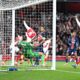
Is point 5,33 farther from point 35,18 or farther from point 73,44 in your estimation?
point 73,44

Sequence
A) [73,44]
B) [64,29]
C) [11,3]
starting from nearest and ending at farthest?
1. [11,3]
2. [73,44]
3. [64,29]

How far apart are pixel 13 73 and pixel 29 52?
306 cm

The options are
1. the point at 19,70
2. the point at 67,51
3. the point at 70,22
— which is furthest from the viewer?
the point at 70,22

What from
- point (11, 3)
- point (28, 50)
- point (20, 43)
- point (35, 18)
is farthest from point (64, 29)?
point (11, 3)

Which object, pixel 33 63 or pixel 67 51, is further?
pixel 67 51

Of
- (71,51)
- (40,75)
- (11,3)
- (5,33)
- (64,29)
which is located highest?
(11,3)

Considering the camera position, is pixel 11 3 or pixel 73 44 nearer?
pixel 11 3

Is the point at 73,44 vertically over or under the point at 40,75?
over

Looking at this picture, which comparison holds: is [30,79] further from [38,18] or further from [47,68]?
[38,18]

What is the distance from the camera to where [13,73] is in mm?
17094

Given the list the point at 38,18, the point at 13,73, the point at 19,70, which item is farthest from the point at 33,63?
the point at 38,18

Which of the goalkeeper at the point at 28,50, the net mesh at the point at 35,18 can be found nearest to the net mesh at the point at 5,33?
the goalkeeper at the point at 28,50

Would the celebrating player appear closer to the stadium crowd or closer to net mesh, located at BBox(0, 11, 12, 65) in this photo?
the stadium crowd

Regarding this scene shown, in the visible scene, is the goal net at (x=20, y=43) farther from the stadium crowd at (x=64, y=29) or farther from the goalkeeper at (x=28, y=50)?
the stadium crowd at (x=64, y=29)
